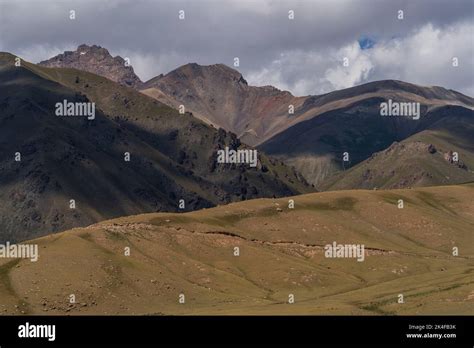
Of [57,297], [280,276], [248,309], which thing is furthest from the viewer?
[280,276]

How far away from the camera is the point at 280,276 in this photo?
166 m

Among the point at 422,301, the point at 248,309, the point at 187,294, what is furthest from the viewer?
the point at 187,294

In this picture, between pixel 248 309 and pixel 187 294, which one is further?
pixel 187 294

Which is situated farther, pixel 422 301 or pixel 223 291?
pixel 223 291

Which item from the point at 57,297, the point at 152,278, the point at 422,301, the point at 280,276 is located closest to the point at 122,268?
the point at 152,278

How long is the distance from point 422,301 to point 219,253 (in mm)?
78764
